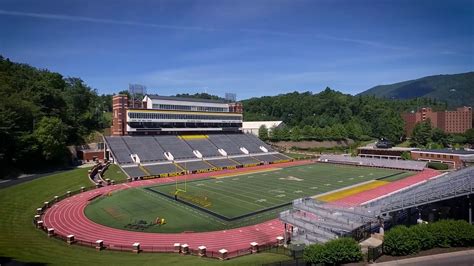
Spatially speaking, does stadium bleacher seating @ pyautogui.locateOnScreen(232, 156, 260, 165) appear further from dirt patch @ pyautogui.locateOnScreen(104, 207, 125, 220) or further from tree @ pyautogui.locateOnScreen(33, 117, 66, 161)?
dirt patch @ pyautogui.locateOnScreen(104, 207, 125, 220)

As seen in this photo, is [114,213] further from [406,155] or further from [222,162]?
[406,155]

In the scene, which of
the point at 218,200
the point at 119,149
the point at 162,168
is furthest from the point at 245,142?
the point at 218,200

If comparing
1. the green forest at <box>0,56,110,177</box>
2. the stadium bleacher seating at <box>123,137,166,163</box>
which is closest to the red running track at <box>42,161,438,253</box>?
the green forest at <box>0,56,110,177</box>

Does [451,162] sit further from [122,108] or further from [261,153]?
[122,108]

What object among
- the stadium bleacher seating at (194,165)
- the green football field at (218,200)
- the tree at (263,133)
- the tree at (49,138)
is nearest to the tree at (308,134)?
the tree at (263,133)

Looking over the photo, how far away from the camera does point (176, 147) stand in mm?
68188

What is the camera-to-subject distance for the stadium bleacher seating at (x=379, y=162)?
6391cm

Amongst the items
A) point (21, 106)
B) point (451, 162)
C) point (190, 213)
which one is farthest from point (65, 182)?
point (451, 162)

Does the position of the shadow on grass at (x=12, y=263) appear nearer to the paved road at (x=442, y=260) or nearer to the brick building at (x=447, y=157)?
the paved road at (x=442, y=260)

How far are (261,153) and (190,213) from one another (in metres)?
44.9

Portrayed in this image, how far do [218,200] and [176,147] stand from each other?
1230 inches

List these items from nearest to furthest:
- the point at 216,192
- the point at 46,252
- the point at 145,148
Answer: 1. the point at 46,252
2. the point at 216,192
3. the point at 145,148

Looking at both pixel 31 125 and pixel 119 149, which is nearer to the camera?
pixel 31 125

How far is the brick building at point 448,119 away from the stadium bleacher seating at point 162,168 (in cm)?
9267
